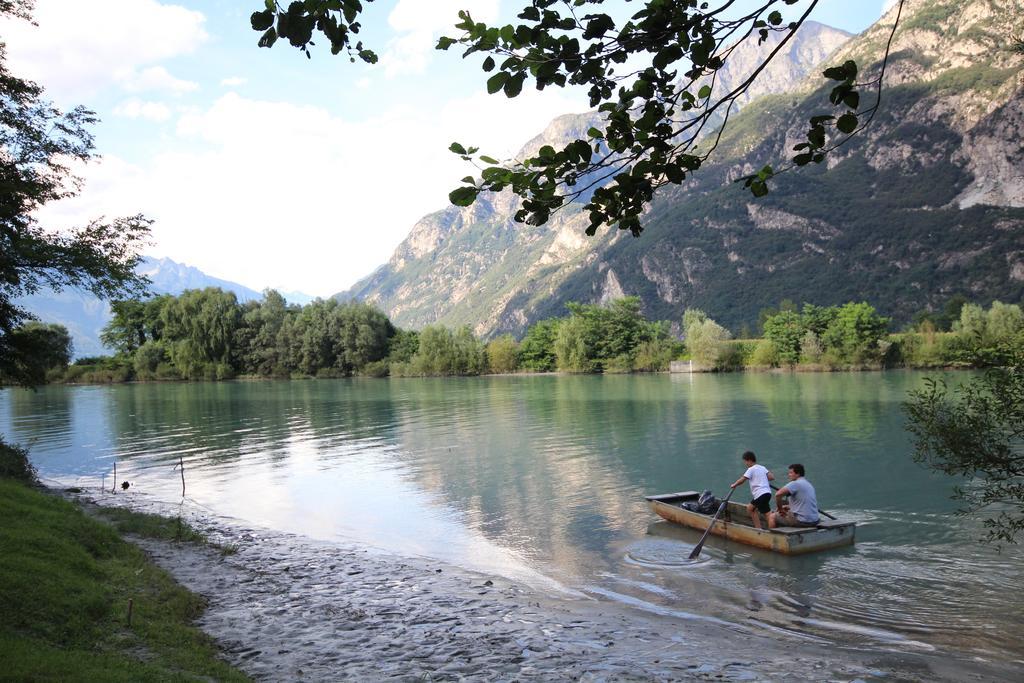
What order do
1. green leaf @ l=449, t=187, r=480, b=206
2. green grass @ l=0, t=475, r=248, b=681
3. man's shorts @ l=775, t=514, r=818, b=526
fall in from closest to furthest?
green leaf @ l=449, t=187, r=480, b=206 → green grass @ l=0, t=475, r=248, b=681 → man's shorts @ l=775, t=514, r=818, b=526

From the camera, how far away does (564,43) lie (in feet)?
13.0

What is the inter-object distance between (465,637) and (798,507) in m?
9.56

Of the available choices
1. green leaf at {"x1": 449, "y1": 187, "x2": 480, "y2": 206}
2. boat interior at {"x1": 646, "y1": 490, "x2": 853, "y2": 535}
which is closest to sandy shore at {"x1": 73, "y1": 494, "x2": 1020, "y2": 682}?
boat interior at {"x1": 646, "y1": 490, "x2": 853, "y2": 535}

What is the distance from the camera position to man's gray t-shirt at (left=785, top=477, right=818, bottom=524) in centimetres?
1662

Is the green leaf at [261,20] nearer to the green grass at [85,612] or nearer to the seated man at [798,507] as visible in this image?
the green grass at [85,612]

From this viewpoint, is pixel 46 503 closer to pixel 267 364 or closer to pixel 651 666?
pixel 651 666

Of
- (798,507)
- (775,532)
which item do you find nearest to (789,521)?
(798,507)

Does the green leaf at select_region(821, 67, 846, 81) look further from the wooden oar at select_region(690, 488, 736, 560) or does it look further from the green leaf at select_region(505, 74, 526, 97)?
the wooden oar at select_region(690, 488, 736, 560)

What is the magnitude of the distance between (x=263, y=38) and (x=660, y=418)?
44.9m

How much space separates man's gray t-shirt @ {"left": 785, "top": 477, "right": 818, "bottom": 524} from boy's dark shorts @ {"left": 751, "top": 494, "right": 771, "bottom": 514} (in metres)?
0.74

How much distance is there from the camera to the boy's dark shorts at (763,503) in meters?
17.6

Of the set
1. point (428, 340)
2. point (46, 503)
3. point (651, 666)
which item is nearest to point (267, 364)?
point (428, 340)

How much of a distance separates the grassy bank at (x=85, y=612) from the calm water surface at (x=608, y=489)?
6959mm

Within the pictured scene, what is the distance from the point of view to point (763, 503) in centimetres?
1770
